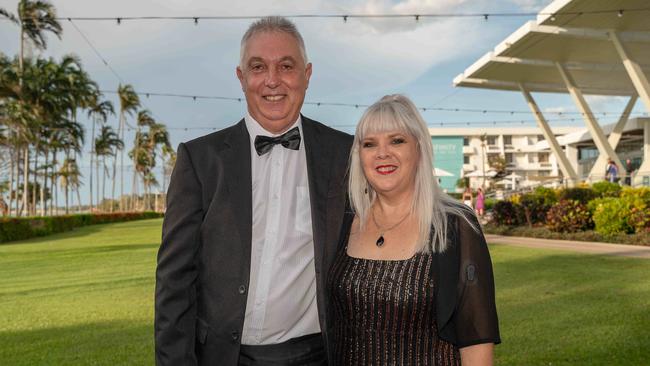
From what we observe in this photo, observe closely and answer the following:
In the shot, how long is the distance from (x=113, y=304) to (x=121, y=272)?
4.37 m

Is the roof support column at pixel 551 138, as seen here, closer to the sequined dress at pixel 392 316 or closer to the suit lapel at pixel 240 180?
the sequined dress at pixel 392 316

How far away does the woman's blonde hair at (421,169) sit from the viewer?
2.74m

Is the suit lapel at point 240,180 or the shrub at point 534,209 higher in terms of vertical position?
the suit lapel at point 240,180

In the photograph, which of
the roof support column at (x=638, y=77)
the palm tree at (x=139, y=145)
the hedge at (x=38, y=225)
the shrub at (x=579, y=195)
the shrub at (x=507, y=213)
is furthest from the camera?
the palm tree at (x=139, y=145)

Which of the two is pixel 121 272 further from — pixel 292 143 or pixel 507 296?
pixel 292 143

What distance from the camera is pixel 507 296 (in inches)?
351

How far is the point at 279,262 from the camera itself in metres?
2.69

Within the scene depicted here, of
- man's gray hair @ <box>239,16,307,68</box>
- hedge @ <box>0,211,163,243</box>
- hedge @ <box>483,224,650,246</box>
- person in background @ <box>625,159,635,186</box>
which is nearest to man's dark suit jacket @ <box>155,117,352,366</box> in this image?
man's gray hair @ <box>239,16,307,68</box>

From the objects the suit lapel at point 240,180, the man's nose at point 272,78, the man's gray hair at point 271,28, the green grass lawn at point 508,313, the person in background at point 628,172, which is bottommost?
the green grass lawn at point 508,313

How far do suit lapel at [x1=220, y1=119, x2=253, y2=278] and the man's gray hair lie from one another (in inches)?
16.1

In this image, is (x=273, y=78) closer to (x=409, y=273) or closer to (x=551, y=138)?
(x=409, y=273)

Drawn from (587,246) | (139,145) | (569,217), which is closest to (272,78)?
(587,246)

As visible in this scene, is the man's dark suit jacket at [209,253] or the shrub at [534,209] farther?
the shrub at [534,209]

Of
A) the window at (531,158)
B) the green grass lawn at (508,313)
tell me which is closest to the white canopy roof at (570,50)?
the green grass lawn at (508,313)
